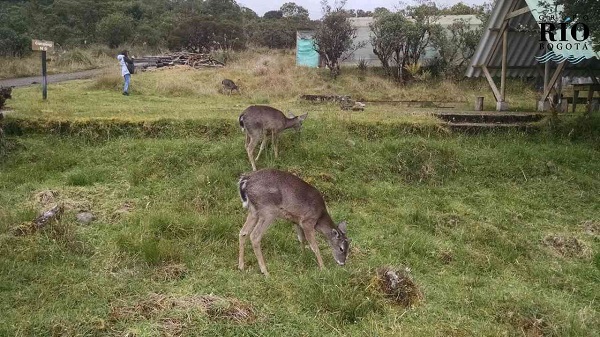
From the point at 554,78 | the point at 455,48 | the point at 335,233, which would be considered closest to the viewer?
the point at 335,233

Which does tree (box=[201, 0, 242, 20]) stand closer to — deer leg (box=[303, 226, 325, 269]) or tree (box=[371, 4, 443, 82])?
tree (box=[371, 4, 443, 82])

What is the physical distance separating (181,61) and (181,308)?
28.1 meters

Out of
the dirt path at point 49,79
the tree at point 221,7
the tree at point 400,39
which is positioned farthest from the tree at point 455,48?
the tree at point 221,7

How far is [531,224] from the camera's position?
9.68 m

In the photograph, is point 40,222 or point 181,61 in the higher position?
point 181,61

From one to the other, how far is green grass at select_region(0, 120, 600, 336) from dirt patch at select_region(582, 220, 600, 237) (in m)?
0.14

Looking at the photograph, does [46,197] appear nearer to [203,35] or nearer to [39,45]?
[39,45]

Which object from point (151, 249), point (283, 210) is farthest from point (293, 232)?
point (151, 249)

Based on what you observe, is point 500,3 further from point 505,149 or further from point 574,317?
point 574,317

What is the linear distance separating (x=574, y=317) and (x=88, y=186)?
7.99 meters

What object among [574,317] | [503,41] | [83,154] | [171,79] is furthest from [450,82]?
[574,317]

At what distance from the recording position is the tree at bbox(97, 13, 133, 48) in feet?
144

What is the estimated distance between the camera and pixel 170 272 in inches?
283

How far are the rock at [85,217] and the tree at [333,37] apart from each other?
1847 centimetres
